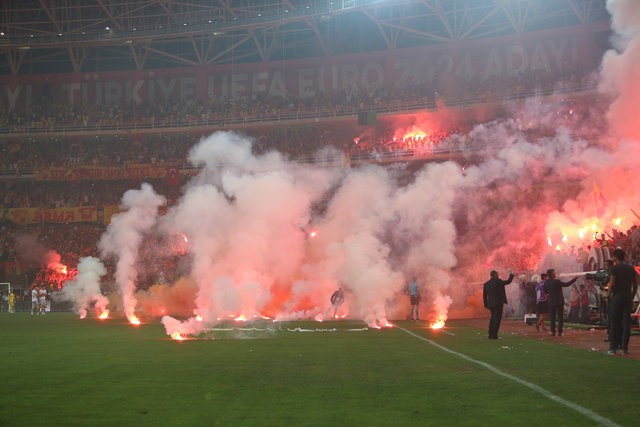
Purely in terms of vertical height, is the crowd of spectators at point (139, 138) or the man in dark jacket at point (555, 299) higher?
the crowd of spectators at point (139, 138)

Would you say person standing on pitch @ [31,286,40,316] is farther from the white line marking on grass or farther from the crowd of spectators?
the white line marking on grass

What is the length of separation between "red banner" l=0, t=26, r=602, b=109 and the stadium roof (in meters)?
0.69

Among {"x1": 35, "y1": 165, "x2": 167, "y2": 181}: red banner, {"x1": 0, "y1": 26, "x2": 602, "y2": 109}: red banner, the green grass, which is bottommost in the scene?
the green grass

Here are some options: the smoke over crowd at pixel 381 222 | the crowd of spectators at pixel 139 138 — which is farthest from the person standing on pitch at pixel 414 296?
the crowd of spectators at pixel 139 138

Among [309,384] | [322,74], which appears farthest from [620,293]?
[322,74]

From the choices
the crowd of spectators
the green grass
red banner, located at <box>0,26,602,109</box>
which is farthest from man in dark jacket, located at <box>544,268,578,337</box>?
red banner, located at <box>0,26,602,109</box>

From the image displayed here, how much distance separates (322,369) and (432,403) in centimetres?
414

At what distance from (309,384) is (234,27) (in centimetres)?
4218

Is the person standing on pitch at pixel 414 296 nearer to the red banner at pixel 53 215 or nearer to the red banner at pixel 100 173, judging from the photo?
the red banner at pixel 100 173

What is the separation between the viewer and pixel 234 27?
5153 cm

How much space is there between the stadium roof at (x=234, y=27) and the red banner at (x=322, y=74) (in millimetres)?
690

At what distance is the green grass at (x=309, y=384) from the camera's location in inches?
364

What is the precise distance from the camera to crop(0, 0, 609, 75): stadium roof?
49875 millimetres

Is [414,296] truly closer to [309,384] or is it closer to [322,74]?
[309,384]
